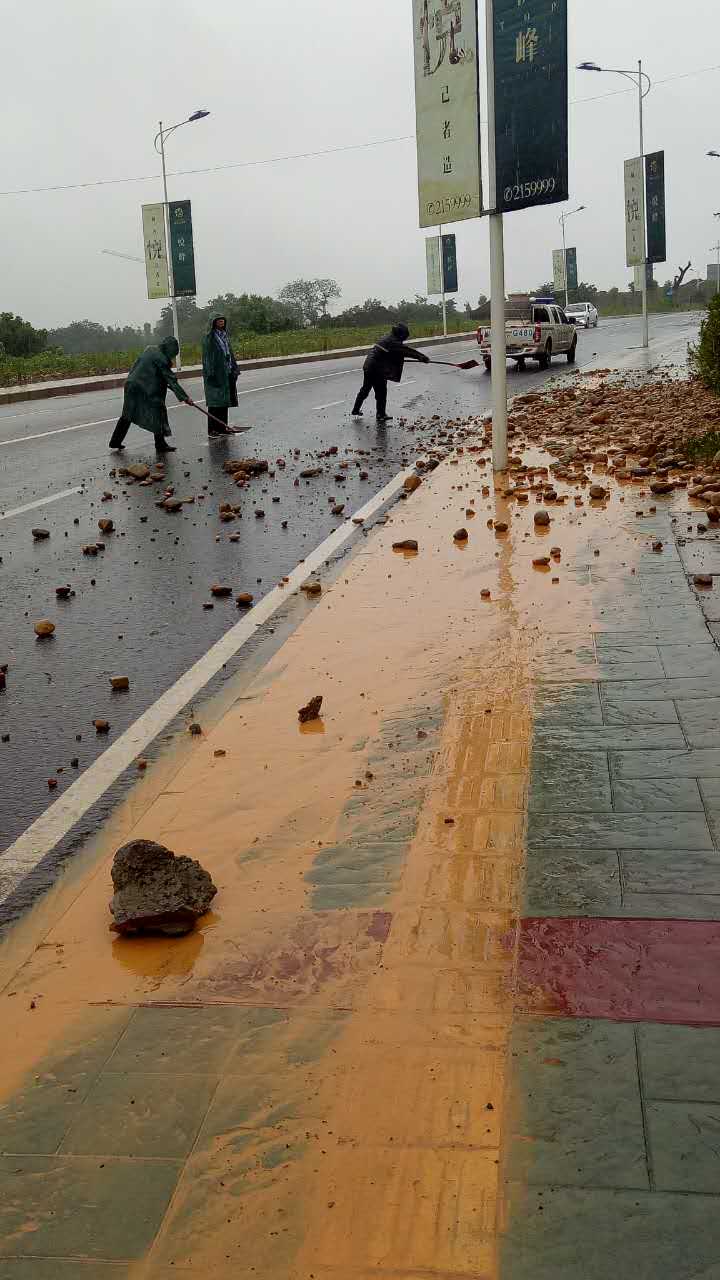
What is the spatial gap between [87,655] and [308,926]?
3.45 m

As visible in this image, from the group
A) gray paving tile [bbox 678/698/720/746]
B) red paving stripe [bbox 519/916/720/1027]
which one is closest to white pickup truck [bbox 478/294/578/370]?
gray paving tile [bbox 678/698/720/746]

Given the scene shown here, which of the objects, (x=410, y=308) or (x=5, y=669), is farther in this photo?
(x=410, y=308)

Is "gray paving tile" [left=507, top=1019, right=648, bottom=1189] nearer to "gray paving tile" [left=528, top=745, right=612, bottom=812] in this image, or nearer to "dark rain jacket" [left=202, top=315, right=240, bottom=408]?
"gray paving tile" [left=528, top=745, right=612, bottom=812]

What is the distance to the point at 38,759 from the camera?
523cm

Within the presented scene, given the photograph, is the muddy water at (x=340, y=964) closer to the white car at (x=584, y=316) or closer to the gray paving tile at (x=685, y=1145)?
the gray paving tile at (x=685, y=1145)

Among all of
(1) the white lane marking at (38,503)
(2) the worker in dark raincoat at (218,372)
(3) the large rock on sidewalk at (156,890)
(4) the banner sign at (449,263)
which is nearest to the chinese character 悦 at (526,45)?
(1) the white lane marking at (38,503)

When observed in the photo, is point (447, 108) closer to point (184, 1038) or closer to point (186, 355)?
point (184, 1038)

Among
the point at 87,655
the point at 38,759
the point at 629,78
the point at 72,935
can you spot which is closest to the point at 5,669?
the point at 87,655

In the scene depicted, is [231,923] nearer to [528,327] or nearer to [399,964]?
[399,964]

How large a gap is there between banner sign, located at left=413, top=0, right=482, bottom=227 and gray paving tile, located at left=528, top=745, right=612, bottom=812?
8113 mm

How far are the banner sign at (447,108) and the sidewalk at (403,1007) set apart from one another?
719 cm

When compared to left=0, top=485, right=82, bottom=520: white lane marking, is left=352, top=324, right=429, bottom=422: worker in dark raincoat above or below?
above

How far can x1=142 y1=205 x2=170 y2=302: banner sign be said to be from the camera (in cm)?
3981

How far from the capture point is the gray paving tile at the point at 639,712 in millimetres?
5137
